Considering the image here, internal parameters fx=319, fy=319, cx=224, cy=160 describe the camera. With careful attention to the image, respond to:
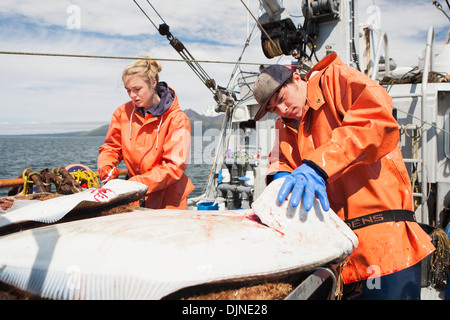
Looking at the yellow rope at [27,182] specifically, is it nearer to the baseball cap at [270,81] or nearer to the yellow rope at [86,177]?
the yellow rope at [86,177]

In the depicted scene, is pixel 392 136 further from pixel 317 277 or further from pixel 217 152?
pixel 217 152

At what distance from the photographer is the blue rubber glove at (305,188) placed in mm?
1417

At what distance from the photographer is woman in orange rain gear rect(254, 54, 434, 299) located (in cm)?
154

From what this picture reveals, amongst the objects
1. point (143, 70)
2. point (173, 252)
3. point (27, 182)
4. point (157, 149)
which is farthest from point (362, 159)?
point (27, 182)

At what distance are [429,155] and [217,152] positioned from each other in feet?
13.2

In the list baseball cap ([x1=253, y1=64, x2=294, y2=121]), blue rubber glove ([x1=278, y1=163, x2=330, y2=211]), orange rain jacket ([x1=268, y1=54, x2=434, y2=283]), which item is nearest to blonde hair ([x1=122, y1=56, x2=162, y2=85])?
baseball cap ([x1=253, y1=64, x2=294, y2=121])

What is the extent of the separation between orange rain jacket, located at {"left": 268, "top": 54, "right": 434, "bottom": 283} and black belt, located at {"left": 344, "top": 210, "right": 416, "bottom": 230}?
0.07ft

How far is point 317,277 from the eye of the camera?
4.03 feet

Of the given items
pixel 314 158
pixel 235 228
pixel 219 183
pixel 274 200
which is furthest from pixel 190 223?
pixel 219 183

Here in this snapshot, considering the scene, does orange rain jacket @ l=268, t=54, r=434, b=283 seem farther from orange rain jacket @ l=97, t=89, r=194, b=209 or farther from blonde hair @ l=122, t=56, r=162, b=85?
blonde hair @ l=122, t=56, r=162, b=85

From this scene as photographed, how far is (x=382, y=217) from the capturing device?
174 cm

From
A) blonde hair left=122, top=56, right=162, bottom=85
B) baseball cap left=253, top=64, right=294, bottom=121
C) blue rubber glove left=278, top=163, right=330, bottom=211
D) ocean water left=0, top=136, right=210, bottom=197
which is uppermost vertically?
blonde hair left=122, top=56, right=162, bottom=85

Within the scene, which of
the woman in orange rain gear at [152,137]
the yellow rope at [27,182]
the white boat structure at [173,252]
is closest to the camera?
the white boat structure at [173,252]

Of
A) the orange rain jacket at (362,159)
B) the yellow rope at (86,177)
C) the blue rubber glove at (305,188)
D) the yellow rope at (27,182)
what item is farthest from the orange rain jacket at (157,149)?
the blue rubber glove at (305,188)
